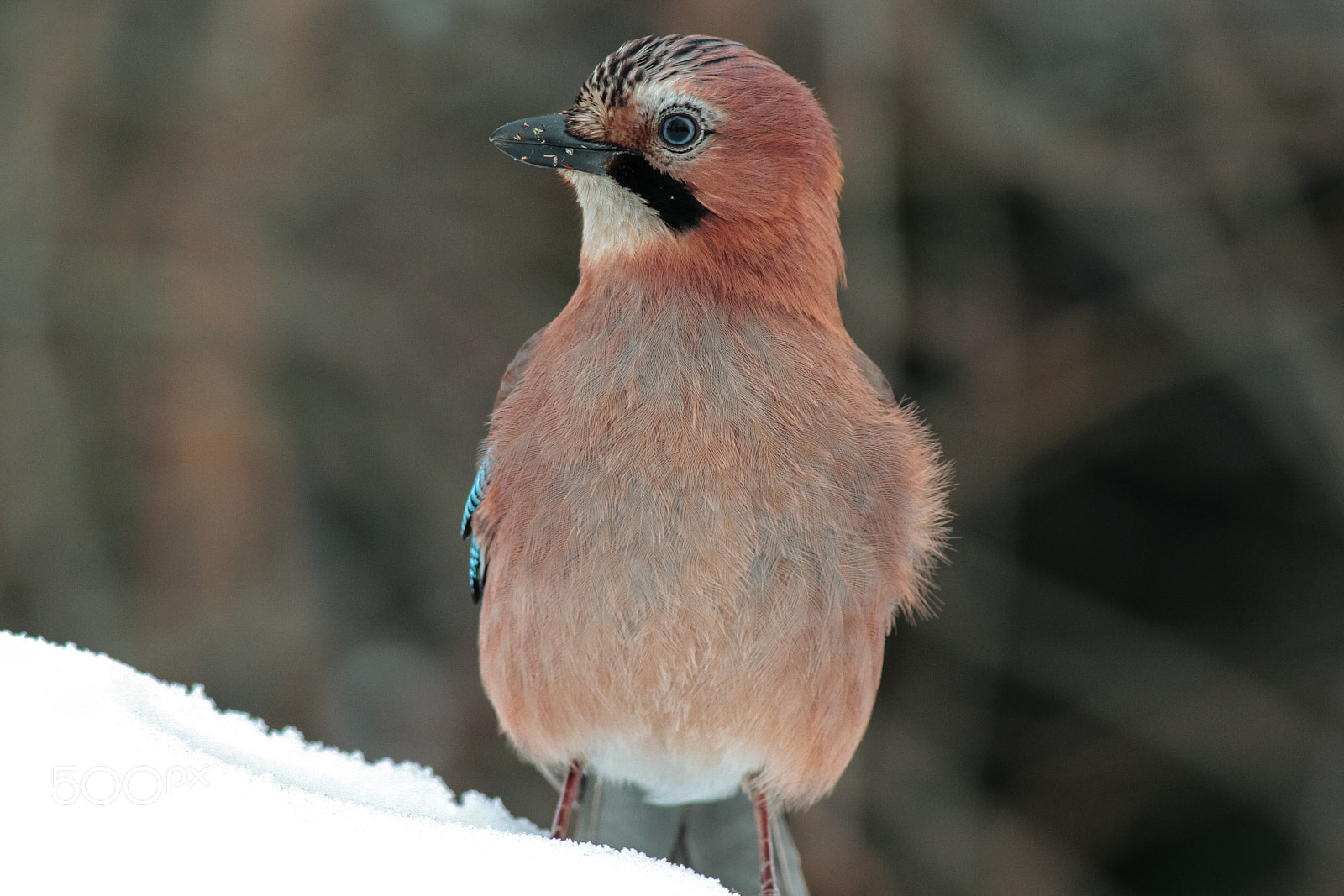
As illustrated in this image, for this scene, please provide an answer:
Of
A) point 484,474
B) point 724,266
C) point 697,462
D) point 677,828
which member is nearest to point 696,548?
point 697,462

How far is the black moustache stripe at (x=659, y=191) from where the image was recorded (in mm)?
2643

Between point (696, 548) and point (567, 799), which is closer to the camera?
point (696, 548)

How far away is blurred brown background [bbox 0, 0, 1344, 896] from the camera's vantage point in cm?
469

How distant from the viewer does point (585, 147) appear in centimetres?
265

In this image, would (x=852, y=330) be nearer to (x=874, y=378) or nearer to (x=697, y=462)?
(x=874, y=378)

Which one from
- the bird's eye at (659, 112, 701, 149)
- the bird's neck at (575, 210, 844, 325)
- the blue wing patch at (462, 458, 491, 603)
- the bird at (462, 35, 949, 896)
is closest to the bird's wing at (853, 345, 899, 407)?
the bird at (462, 35, 949, 896)

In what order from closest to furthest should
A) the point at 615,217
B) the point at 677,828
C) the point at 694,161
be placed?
1. the point at 694,161
2. the point at 615,217
3. the point at 677,828

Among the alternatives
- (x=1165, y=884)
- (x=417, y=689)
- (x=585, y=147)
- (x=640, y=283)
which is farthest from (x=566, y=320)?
(x=1165, y=884)

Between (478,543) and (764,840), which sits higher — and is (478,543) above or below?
above

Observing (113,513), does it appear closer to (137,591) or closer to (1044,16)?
(137,591)

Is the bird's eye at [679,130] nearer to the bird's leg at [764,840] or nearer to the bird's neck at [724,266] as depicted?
the bird's neck at [724,266]

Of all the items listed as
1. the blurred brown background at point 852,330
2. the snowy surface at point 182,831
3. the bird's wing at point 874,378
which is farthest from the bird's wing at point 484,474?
the blurred brown background at point 852,330

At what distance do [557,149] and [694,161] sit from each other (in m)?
0.29

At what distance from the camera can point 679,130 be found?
2.62 meters
